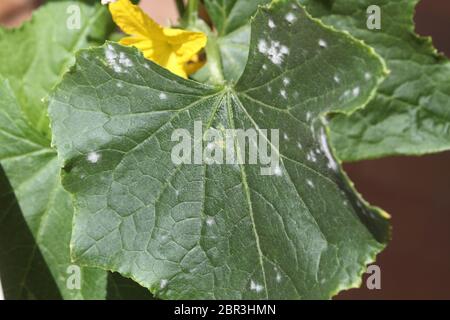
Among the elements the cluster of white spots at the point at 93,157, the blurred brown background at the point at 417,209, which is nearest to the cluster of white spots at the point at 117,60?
the cluster of white spots at the point at 93,157

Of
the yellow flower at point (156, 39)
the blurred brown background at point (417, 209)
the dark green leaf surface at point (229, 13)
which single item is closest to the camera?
the yellow flower at point (156, 39)

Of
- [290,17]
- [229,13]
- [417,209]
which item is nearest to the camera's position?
[290,17]

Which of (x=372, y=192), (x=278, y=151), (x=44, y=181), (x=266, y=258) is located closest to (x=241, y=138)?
(x=278, y=151)

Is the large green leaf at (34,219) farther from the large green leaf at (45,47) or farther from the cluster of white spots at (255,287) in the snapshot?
the cluster of white spots at (255,287)

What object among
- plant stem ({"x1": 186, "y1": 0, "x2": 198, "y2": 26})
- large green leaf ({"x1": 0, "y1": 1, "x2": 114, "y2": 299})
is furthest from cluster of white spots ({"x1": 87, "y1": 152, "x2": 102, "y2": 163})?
plant stem ({"x1": 186, "y1": 0, "x2": 198, "y2": 26})

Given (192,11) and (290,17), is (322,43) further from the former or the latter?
(192,11)

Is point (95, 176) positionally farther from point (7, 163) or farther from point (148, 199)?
point (7, 163)

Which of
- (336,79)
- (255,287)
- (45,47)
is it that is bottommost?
(255,287)

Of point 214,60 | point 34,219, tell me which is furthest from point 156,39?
point 34,219

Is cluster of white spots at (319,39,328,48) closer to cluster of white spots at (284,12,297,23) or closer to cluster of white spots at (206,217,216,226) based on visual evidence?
cluster of white spots at (284,12,297,23)
